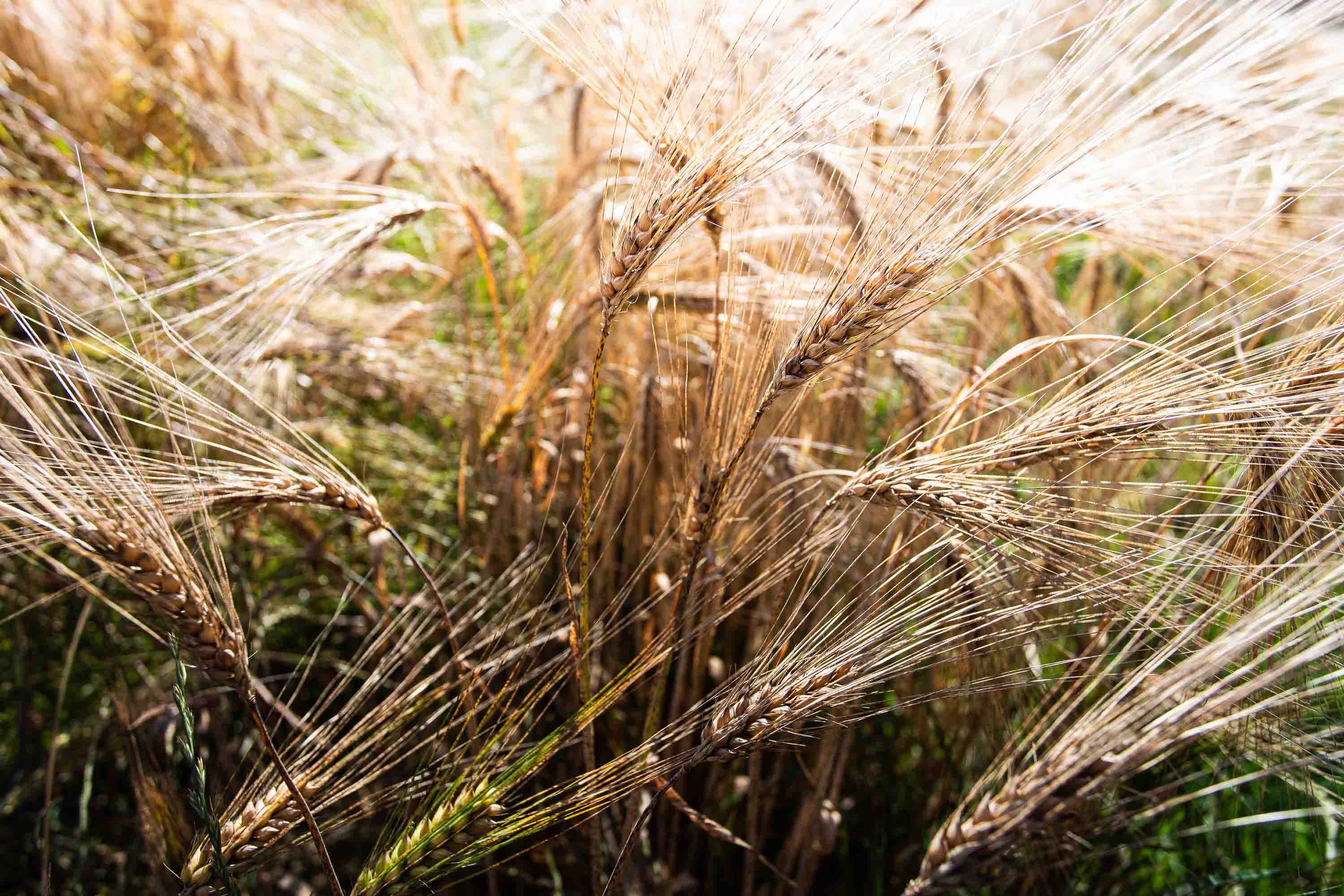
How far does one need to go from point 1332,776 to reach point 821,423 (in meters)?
0.84

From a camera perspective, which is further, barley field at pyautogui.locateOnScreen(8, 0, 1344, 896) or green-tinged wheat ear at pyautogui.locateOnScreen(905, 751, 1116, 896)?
barley field at pyautogui.locateOnScreen(8, 0, 1344, 896)

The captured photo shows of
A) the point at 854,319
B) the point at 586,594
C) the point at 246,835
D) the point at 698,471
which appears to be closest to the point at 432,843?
the point at 246,835

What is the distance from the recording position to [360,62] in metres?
2.17

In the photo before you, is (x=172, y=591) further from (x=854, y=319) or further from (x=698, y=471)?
(x=854, y=319)

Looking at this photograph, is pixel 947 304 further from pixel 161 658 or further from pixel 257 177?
pixel 257 177

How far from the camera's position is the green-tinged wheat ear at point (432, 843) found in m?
0.84

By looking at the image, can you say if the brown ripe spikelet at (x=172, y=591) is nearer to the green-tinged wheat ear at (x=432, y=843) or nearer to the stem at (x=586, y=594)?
the green-tinged wheat ear at (x=432, y=843)

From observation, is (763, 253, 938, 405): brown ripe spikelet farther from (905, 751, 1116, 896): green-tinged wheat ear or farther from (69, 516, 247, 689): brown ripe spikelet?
(69, 516, 247, 689): brown ripe spikelet

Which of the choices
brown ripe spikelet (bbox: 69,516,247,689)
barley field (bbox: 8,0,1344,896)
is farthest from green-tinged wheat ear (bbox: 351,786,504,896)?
brown ripe spikelet (bbox: 69,516,247,689)

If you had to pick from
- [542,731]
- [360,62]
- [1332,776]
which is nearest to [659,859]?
[542,731]

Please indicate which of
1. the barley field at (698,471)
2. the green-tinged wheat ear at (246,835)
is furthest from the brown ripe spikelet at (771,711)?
the green-tinged wheat ear at (246,835)

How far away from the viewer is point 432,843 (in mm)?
849

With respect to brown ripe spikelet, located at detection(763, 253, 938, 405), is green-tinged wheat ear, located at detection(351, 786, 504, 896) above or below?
below

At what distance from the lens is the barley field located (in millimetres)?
816
